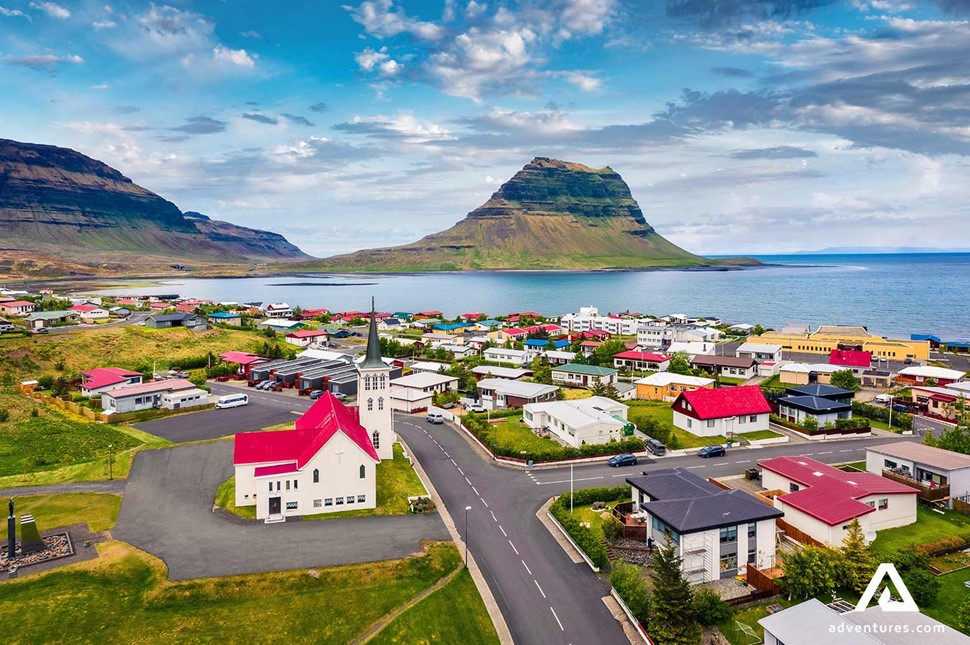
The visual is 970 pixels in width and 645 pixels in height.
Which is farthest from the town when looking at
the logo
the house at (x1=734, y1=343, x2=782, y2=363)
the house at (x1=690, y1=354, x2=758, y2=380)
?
the house at (x1=734, y1=343, x2=782, y2=363)

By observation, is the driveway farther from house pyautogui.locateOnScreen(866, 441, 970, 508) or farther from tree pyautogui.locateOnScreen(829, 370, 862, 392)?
tree pyautogui.locateOnScreen(829, 370, 862, 392)

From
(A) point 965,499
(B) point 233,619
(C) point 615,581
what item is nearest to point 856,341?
(A) point 965,499

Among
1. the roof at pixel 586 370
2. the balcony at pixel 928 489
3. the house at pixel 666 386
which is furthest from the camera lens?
the roof at pixel 586 370

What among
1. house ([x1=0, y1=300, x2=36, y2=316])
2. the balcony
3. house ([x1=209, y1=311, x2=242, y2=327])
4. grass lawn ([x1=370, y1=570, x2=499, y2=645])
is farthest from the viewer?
house ([x1=209, y1=311, x2=242, y2=327])

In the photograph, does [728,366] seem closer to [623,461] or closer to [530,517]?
[623,461]

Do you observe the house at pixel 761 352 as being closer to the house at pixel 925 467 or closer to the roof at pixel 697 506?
the house at pixel 925 467

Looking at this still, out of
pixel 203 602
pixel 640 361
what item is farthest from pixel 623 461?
pixel 640 361

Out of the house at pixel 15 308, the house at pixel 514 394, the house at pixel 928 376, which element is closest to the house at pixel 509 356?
the house at pixel 514 394
